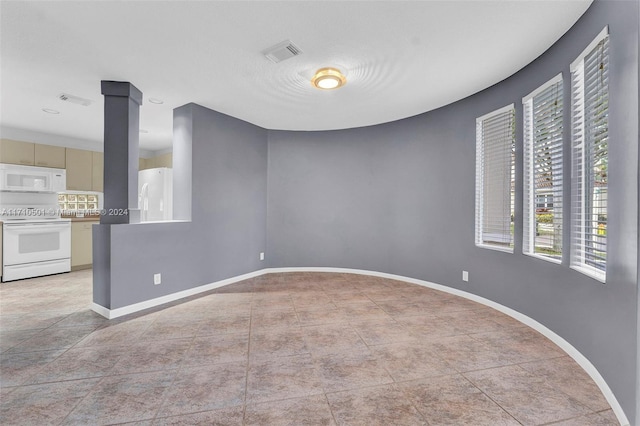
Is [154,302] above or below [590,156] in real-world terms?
below

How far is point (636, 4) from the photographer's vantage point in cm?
147

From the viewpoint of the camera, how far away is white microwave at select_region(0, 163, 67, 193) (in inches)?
182

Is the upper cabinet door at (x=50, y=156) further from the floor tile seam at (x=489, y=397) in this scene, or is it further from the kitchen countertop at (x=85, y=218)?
the floor tile seam at (x=489, y=397)

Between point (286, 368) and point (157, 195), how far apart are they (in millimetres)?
3577

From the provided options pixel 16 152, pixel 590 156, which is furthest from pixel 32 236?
pixel 590 156

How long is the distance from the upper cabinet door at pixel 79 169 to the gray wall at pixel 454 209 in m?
3.59

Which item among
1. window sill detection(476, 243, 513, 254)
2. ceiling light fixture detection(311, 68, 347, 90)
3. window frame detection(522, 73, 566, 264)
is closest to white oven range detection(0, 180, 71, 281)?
ceiling light fixture detection(311, 68, 347, 90)

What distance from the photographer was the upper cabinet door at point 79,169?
5363 millimetres

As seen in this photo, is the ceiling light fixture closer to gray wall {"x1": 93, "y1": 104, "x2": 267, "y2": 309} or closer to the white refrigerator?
gray wall {"x1": 93, "y1": 104, "x2": 267, "y2": 309}

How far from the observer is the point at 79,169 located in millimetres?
5488

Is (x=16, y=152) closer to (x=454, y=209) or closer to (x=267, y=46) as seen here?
(x=267, y=46)

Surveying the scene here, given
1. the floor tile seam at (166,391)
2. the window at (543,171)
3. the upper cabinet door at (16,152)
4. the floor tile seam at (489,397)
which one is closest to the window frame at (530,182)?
the window at (543,171)

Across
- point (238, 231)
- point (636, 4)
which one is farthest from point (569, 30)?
point (238, 231)

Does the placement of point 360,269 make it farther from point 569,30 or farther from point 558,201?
point 569,30
